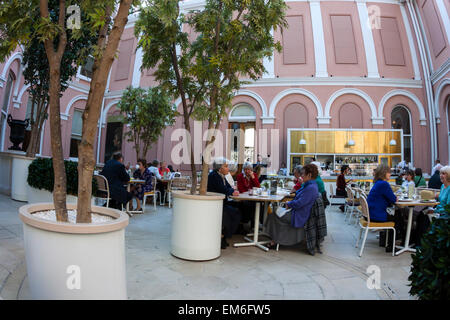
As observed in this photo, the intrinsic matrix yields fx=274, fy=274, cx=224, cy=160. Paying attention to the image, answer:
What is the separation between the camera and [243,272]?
324 centimetres

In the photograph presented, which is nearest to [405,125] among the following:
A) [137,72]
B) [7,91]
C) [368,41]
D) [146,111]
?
[368,41]

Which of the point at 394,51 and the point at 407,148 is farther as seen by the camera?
the point at 394,51

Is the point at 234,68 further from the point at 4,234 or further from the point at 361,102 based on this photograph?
the point at 361,102

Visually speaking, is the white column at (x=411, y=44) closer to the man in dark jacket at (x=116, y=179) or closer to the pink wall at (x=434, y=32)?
the pink wall at (x=434, y=32)

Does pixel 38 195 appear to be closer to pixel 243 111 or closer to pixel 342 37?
pixel 243 111

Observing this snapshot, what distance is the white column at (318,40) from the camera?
1327cm

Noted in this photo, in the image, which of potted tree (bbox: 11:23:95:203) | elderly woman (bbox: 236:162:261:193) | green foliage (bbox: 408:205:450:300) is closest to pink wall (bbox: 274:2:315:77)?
elderly woman (bbox: 236:162:261:193)

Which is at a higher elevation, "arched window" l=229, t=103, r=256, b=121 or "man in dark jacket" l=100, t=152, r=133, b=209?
"arched window" l=229, t=103, r=256, b=121

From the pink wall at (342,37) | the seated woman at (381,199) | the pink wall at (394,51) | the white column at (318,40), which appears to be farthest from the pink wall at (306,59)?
the seated woman at (381,199)

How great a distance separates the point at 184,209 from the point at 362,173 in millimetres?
9623

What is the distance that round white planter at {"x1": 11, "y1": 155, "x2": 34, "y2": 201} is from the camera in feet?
19.8

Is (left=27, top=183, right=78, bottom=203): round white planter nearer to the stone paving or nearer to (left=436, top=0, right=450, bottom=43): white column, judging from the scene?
the stone paving

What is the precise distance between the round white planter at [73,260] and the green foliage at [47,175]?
361 centimetres

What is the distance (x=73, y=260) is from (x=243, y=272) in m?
2.03
